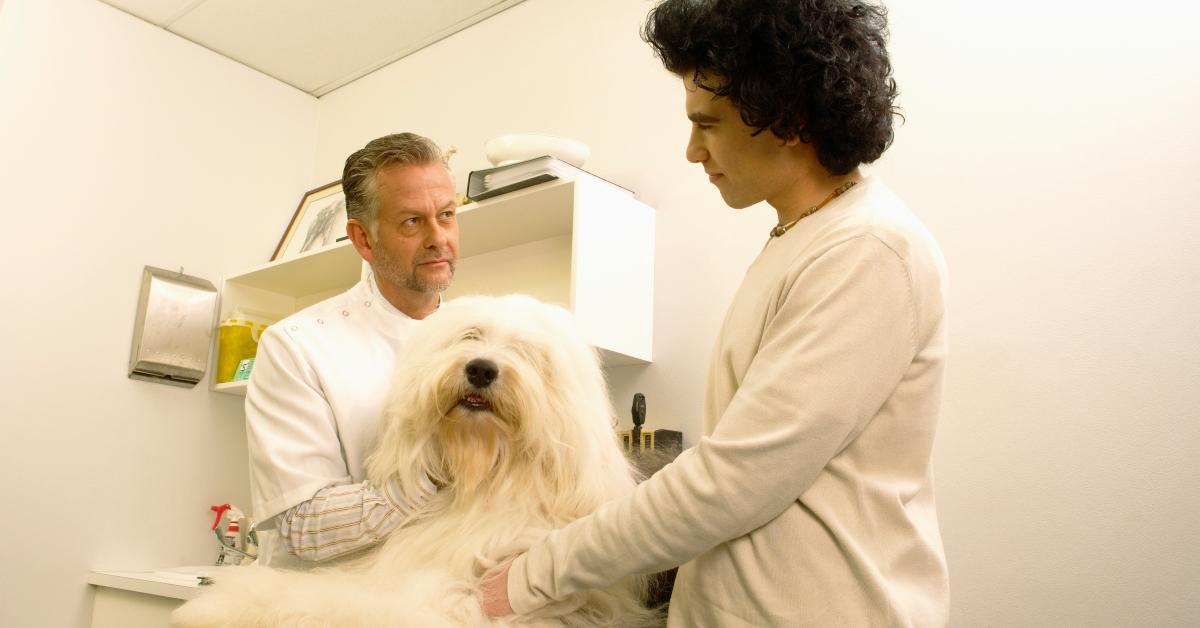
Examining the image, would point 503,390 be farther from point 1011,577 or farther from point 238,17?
point 238,17

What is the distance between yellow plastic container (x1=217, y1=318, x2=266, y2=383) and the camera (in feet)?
12.7

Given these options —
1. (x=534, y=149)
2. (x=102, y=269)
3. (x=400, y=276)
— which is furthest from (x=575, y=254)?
(x=102, y=269)

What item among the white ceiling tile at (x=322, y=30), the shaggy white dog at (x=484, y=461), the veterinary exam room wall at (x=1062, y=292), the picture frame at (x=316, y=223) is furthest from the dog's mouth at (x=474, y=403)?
the white ceiling tile at (x=322, y=30)

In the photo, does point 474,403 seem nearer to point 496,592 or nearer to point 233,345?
point 496,592

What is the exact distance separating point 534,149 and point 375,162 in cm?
74

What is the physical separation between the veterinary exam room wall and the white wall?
2.39 m

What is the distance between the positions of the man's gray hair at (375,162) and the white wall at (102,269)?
1.96m

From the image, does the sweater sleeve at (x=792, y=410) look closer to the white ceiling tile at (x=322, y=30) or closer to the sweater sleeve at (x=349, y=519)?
the sweater sleeve at (x=349, y=519)

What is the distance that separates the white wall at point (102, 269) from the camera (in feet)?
11.2

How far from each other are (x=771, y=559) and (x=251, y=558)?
2.70 metres

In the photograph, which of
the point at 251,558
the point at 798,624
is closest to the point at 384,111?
the point at 251,558

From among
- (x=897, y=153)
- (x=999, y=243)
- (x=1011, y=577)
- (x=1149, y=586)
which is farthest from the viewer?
(x=897, y=153)

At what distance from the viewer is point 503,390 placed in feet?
5.03

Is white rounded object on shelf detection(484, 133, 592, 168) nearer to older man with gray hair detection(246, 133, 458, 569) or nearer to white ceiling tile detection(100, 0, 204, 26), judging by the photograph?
older man with gray hair detection(246, 133, 458, 569)
